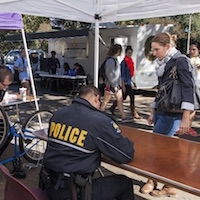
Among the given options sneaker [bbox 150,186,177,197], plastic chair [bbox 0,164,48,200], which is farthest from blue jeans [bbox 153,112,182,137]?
plastic chair [bbox 0,164,48,200]

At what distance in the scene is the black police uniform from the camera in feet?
6.41

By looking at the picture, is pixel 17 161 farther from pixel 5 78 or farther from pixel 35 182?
pixel 5 78

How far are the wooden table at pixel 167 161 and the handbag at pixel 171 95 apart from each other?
1.05 ft

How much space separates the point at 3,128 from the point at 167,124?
2.19 metres

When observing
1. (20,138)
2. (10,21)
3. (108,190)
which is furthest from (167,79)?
(10,21)

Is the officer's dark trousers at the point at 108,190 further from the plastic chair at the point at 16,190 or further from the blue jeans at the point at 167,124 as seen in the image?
the blue jeans at the point at 167,124

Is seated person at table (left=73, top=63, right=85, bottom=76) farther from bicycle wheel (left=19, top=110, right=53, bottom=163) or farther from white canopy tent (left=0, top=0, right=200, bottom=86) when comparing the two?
white canopy tent (left=0, top=0, right=200, bottom=86)

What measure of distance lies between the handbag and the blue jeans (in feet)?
0.38

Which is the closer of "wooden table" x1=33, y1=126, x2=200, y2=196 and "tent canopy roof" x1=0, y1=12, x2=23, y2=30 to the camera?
"wooden table" x1=33, y1=126, x2=200, y2=196

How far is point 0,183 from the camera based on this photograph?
3.62 meters

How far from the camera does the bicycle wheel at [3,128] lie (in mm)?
3679

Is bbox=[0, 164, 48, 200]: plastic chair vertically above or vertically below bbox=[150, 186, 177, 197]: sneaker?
above

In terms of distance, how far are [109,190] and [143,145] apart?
0.54m

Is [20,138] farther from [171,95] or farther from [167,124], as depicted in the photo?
[171,95]
